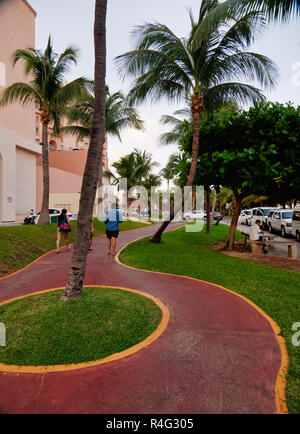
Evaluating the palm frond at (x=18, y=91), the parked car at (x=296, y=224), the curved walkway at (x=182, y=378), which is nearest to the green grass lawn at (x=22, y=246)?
the curved walkway at (x=182, y=378)

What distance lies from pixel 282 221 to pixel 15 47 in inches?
923

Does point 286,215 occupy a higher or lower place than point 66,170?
lower

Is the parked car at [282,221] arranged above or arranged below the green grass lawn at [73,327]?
above

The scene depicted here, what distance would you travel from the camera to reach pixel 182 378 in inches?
96.7

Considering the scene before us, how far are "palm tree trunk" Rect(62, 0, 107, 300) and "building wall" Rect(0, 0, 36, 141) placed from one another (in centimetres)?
1558

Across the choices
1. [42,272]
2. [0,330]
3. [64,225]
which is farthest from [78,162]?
[0,330]

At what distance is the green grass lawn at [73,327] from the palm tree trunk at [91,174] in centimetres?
38

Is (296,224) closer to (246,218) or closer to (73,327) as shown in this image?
(246,218)

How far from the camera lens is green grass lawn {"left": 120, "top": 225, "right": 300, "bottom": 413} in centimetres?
301

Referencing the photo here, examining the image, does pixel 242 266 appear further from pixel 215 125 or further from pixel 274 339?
pixel 215 125

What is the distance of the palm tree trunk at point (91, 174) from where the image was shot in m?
4.04

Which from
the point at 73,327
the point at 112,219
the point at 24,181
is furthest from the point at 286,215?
the point at 24,181

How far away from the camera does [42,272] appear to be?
6.73 meters

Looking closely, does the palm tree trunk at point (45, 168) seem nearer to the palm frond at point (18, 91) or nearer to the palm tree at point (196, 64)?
the palm frond at point (18, 91)
